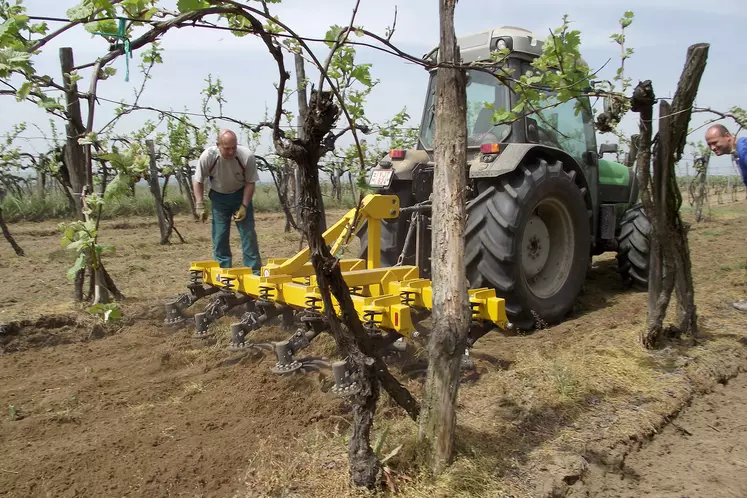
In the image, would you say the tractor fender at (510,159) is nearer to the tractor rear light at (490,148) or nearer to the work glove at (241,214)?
the tractor rear light at (490,148)

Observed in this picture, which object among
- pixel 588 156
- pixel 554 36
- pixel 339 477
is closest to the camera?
pixel 339 477

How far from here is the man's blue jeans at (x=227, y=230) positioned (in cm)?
549

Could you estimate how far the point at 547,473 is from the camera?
240 cm

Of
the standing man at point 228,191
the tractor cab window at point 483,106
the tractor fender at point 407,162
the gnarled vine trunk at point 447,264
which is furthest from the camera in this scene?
the standing man at point 228,191

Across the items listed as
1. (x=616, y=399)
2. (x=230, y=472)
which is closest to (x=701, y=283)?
(x=616, y=399)

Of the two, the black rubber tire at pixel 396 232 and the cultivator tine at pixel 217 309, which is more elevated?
the black rubber tire at pixel 396 232

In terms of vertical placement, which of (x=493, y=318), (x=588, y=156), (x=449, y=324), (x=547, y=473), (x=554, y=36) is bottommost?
(x=547, y=473)

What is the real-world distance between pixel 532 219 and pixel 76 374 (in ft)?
11.3

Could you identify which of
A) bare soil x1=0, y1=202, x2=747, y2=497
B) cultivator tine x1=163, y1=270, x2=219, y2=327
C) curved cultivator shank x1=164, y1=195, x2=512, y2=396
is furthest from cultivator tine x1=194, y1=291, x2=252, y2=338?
cultivator tine x1=163, y1=270, x2=219, y2=327

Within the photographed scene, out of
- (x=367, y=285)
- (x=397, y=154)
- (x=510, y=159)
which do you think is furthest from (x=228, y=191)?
(x=510, y=159)

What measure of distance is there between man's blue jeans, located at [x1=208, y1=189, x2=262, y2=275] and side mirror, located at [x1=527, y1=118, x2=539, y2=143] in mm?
2579

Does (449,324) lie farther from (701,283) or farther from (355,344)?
(701,283)

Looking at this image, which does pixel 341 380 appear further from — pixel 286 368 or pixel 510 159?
pixel 510 159

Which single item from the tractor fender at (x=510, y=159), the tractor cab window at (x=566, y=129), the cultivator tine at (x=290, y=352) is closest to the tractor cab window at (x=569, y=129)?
the tractor cab window at (x=566, y=129)
